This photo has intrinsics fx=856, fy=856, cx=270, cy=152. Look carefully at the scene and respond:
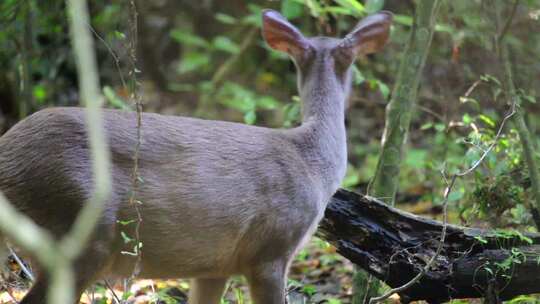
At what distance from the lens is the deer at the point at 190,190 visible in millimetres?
4113

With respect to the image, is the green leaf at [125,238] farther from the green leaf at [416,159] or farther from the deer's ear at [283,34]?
the green leaf at [416,159]

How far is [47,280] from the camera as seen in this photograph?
4.04 meters

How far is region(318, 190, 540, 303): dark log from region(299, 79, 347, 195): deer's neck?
290 mm

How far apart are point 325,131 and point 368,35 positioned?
84cm

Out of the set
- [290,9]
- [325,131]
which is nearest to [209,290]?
[325,131]

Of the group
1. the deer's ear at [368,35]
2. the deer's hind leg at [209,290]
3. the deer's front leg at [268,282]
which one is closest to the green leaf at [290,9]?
the deer's ear at [368,35]

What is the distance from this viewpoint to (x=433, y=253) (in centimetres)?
491

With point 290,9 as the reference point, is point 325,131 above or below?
below

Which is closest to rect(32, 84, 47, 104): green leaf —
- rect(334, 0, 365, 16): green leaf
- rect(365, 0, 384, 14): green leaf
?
rect(365, 0, 384, 14): green leaf

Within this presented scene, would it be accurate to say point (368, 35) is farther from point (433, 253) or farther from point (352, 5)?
point (433, 253)

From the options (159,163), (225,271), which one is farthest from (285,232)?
(159,163)

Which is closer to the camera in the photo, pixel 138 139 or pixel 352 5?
pixel 138 139

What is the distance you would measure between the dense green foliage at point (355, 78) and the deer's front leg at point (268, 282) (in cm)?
89

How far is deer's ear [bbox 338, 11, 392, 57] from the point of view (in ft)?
19.0
